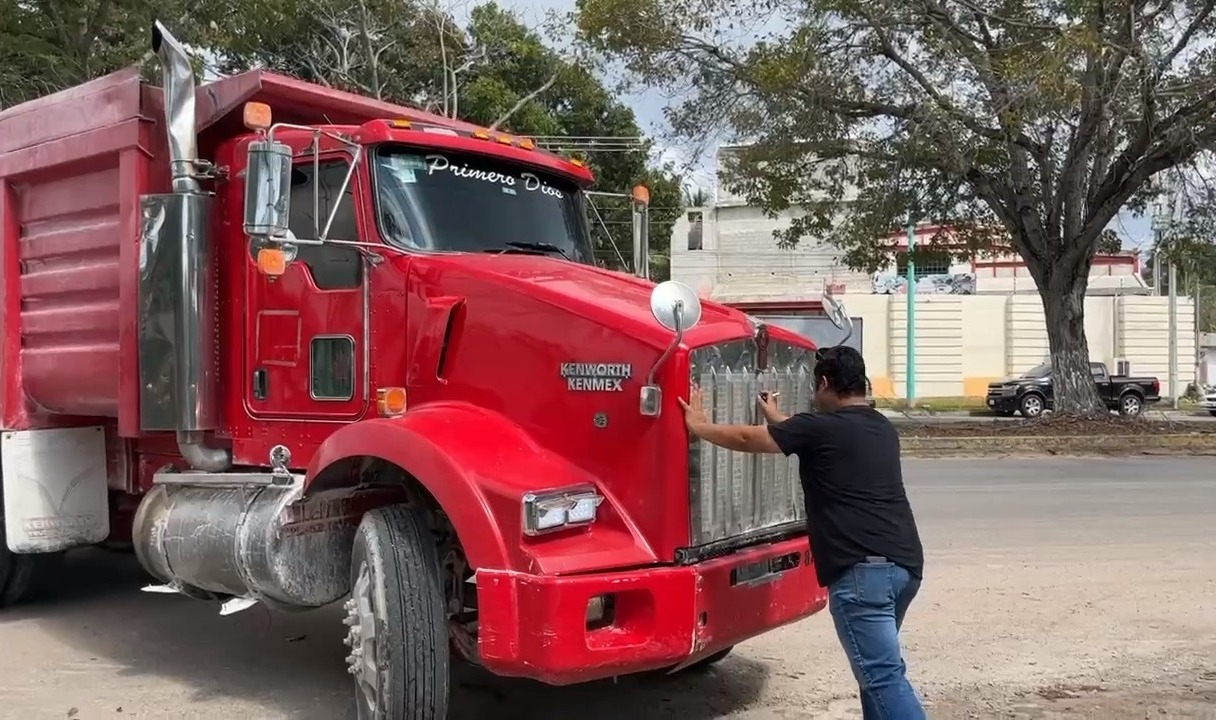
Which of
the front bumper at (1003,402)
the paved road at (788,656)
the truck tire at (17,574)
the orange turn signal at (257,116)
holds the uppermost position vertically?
the orange turn signal at (257,116)

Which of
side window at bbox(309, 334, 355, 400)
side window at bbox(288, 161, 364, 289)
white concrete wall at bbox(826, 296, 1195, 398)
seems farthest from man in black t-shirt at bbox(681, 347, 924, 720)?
white concrete wall at bbox(826, 296, 1195, 398)

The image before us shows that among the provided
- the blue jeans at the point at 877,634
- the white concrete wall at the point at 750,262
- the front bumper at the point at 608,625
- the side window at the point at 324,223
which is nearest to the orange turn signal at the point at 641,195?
the side window at the point at 324,223

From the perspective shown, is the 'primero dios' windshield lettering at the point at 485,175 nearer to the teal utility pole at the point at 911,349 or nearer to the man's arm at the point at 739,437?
the man's arm at the point at 739,437

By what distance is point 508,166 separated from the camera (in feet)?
17.9

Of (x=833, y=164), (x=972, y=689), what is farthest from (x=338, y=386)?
(x=833, y=164)

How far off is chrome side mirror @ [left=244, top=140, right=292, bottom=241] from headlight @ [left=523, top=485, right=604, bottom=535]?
4.96 feet

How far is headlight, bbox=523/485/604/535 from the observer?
3.83 metres

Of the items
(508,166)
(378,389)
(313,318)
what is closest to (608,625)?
(378,389)

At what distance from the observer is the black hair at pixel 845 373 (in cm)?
402

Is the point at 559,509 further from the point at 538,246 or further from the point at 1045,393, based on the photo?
the point at 1045,393

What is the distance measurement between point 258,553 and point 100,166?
7.86ft

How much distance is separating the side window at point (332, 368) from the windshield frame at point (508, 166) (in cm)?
52

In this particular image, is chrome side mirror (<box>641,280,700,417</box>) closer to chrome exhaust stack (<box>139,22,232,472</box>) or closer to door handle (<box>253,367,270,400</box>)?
door handle (<box>253,367,270,400</box>)

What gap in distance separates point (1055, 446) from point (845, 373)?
1472 centimetres
